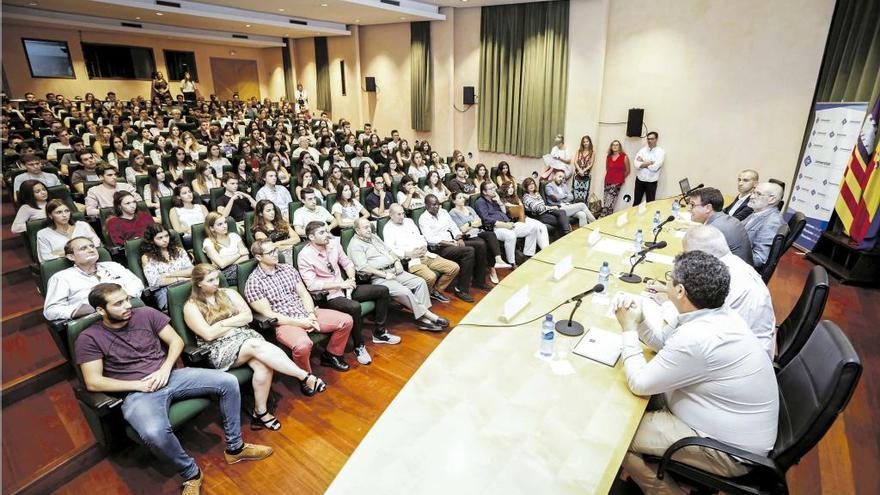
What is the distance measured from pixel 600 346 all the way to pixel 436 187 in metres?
4.03

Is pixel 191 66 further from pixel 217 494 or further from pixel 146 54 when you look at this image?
pixel 217 494

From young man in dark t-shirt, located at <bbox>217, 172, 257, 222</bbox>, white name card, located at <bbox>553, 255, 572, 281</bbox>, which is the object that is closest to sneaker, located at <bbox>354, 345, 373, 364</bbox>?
white name card, located at <bbox>553, 255, 572, 281</bbox>

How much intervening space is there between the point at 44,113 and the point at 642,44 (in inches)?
438

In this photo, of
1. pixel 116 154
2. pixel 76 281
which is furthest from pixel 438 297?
pixel 116 154

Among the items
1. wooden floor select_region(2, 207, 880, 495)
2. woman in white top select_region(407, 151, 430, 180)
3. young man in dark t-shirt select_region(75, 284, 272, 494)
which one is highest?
woman in white top select_region(407, 151, 430, 180)

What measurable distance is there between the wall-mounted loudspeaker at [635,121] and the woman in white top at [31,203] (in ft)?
25.0

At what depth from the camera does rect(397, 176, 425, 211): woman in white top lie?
18.2 feet

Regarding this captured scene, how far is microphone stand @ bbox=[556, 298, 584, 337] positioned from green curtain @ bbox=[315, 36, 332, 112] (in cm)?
1226

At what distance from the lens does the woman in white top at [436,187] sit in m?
5.89

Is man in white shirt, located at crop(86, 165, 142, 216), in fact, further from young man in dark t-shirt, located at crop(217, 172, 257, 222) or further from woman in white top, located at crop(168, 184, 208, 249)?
young man in dark t-shirt, located at crop(217, 172, 257, 222)

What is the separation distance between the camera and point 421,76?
32.8 feet

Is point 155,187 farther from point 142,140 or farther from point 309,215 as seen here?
point 142,140

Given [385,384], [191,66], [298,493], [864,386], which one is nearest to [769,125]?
[864,386]

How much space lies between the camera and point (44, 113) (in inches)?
337
